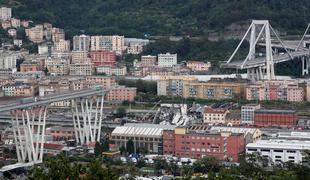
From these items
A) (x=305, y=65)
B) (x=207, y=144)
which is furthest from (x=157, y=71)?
(x=207, y=144)

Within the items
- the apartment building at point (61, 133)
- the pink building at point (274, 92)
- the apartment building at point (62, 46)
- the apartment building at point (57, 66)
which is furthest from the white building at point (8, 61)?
the apartment building at point (61, 133)

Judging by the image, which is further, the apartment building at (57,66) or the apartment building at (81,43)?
the apartment building at (81,43)

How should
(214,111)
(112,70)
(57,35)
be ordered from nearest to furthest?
1. (214,111)
2. (112,70)
3. (57,35)

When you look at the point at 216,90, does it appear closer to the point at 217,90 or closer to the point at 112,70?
the point at 217,90

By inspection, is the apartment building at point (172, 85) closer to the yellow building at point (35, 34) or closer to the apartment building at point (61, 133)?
the apartment building at point (61, 133)

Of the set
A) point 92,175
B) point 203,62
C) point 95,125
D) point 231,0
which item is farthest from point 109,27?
point 92,175

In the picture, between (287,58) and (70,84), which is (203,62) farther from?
(70,84)
